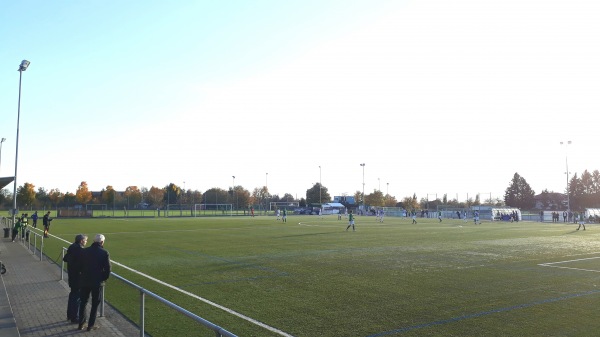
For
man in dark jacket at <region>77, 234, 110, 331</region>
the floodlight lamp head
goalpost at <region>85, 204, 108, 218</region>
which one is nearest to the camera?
man in dark jacket at <region>77, 234, 110, 331</region>

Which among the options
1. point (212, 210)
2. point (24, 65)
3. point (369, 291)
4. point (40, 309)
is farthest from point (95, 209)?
point (369, 291)

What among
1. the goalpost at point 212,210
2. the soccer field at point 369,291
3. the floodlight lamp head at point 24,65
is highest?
the floodlight lamp head at point 24,65

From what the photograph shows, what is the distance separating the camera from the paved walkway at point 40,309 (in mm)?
8234

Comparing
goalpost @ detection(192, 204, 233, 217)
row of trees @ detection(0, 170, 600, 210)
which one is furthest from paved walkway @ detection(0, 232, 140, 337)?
row of trees @ detection(0, 170, 600, 210)

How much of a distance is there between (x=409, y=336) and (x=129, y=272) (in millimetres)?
10226

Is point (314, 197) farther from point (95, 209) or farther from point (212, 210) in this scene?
point (95, 209)

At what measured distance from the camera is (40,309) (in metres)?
9.97

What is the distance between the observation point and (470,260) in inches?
712

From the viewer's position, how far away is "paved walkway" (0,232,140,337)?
8.23 meters

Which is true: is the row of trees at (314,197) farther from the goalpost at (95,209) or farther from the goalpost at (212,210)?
the goalpost at (95,209)

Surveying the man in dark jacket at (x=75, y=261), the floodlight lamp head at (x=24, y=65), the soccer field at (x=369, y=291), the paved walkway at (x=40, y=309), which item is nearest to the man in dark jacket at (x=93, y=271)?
the man in dark jacket at (x=75, y=261)

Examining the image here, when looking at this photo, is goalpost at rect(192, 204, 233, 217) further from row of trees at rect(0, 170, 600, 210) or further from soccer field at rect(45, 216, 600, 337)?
soccer field at rect(45, 216, 600, 337)

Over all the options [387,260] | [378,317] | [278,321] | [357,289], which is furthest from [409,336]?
[387,260]

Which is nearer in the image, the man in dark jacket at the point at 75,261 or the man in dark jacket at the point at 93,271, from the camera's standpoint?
the man in dark jacket at the point at 93,271
